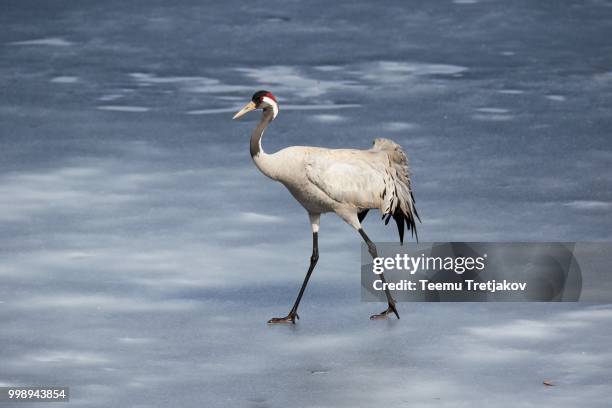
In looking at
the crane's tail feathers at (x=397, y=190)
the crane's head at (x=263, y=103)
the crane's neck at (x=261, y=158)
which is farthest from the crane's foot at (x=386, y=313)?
the crane's head at (x=263, y=103)


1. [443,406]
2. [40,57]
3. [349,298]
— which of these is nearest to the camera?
[443,406]

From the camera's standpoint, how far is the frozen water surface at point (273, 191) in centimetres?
932

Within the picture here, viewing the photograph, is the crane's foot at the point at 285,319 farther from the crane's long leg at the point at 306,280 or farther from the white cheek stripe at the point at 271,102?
the white cheek stripe at the point at 271,102

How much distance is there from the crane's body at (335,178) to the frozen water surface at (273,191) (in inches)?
23.3

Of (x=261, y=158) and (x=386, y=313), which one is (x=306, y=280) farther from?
(x=261, y=158)

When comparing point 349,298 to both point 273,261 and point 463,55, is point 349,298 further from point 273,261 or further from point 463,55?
point 463,55

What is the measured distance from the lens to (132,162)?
14.1m

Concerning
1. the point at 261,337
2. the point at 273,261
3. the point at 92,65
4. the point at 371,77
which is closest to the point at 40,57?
the point at 92,65

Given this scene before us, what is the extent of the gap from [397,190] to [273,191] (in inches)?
108

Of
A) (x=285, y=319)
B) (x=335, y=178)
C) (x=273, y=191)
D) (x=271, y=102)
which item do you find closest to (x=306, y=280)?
(x=285, y=319)

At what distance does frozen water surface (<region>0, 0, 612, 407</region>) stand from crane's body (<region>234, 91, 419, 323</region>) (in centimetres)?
59

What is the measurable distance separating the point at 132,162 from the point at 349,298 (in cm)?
389

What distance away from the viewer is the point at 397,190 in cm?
1074

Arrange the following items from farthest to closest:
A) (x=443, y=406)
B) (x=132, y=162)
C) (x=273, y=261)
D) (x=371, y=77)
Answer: (x=371, y=77) < (x=132, y=162) < (x=273, y=261) < (x=443, y=406)
